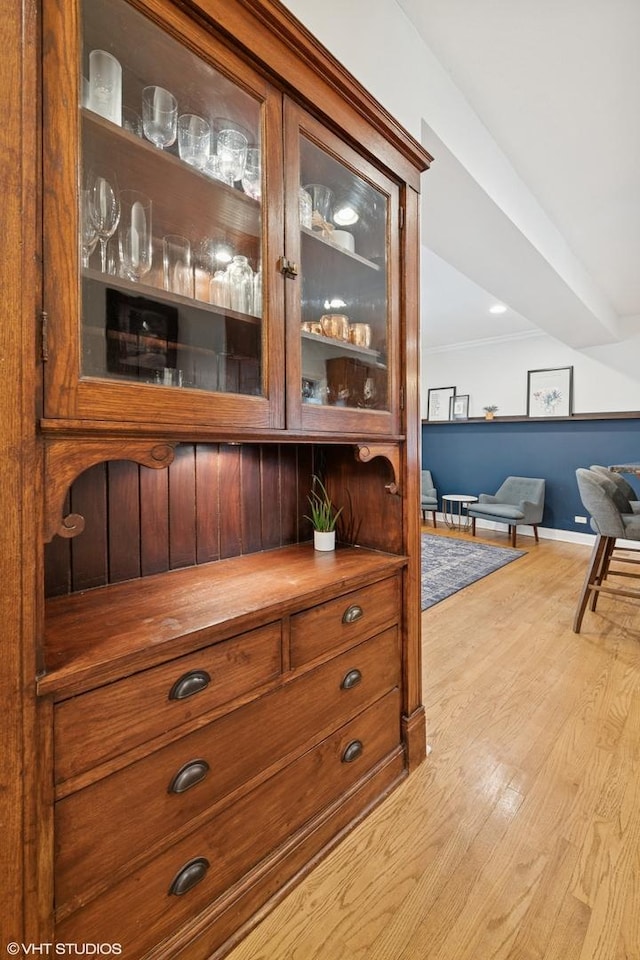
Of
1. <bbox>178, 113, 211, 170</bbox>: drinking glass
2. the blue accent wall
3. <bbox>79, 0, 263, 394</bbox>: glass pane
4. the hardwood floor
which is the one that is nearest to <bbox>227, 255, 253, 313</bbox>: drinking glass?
<bbox>79, 0, 263, 394</bbox>: glass pane

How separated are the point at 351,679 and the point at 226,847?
512 millimetres

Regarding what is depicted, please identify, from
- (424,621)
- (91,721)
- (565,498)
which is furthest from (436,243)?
(565,498)

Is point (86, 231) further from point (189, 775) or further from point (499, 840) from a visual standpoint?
point (499, 840)

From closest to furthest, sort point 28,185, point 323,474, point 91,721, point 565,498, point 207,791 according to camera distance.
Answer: point 28,185 → point 91,721 → point 207,791 → point 323,474 → point 565,498

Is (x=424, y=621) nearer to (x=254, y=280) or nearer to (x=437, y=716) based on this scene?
(x=437, y=716)

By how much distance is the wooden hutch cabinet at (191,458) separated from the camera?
28.0 inches

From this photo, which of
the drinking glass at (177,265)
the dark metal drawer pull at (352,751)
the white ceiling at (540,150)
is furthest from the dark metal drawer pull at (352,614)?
the white ceiling at (540,150)

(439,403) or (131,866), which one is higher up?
(439,403)

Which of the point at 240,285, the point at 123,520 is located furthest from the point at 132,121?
the point at 123,520

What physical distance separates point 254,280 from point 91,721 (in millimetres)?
1027

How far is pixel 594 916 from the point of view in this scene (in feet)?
3.66

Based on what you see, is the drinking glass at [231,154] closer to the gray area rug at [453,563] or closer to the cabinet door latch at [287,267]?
the cabinet door latch at [287,267]

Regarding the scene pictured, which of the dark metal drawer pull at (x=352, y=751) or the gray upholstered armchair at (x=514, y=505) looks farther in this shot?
the gray upholstered armchair at (x=514, y=505)

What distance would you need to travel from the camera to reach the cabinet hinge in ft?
2.32
